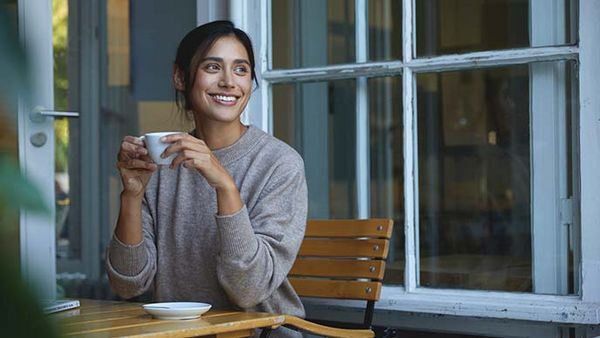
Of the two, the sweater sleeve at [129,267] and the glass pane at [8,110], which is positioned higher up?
the glass pane at [8,110]

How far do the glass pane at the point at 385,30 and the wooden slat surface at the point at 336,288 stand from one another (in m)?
0.62

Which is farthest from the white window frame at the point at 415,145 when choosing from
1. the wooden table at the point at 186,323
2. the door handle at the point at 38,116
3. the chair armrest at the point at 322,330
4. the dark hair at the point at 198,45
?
the wooden table at the point at 186,323

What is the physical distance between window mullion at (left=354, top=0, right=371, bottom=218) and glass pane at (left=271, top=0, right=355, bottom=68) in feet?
0.07

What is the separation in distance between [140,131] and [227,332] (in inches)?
176

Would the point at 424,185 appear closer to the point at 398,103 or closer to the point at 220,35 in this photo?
the point at 398,103

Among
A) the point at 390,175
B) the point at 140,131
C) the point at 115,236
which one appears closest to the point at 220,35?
the point at 115,236

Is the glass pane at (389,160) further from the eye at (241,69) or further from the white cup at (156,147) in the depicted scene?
the white cup at (156,147)

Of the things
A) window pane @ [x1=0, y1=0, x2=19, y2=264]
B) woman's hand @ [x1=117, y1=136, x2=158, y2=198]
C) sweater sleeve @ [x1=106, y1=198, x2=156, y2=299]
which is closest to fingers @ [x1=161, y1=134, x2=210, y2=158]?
woman's hand @ [x1=117, y1=136, x2=158, y2=198]

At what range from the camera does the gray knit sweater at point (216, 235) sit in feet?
6.73

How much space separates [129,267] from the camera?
2119mm

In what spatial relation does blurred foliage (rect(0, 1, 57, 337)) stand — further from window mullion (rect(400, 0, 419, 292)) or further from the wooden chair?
window mullion (rect(400, 0, 419, 292))

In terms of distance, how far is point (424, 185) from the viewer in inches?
108

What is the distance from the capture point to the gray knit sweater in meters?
2.05

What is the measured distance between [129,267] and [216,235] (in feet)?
0.66
